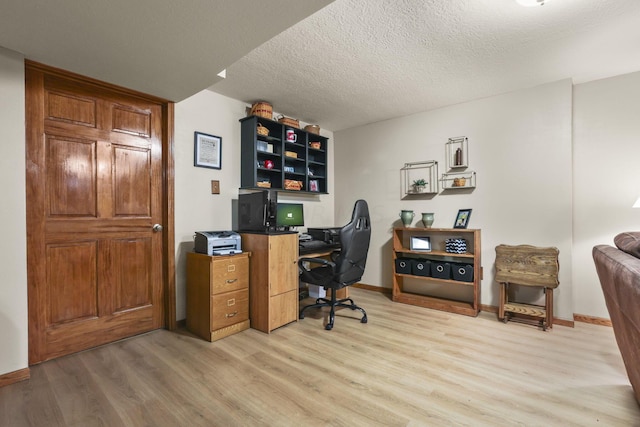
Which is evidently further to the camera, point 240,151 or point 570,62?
point 240,151

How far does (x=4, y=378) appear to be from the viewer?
6.07 feet

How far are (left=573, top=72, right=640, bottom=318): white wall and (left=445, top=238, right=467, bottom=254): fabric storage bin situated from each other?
107 cm

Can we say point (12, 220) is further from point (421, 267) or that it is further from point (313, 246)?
point (421, 267)

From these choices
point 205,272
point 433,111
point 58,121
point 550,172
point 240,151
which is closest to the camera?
point 58,121

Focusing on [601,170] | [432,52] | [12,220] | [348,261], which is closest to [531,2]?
[432,52]

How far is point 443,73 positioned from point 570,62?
1.09 meters

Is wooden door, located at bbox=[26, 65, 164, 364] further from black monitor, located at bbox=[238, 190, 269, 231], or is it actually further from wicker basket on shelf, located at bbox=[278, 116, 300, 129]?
wicker basket on shelf, located at bbox=[278, 116, 300, 129]

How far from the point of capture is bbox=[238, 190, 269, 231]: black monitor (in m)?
2.90

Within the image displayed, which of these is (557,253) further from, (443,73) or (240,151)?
(240,151)

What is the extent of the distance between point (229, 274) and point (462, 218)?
2.80 metres

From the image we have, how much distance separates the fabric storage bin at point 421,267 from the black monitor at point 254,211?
6.53ft

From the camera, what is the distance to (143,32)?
65.7 inches

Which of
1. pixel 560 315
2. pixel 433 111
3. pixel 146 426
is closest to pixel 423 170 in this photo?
pixel 433 111

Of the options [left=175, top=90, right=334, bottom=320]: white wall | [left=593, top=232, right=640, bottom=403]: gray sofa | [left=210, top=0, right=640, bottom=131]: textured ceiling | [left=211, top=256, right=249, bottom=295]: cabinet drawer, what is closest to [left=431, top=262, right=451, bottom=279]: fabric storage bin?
[left=593, top=232, right=640, bottom=403]: gray sofa
